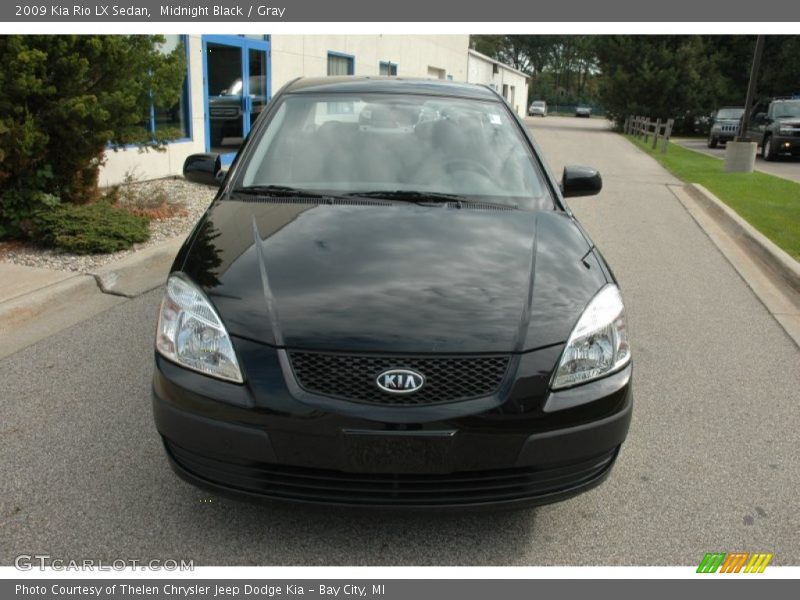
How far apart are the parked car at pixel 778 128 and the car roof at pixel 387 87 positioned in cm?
1834

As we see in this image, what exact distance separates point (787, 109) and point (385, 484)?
23.2m

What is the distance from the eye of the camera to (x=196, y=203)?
30.0 feet

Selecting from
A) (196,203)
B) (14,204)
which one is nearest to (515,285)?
(14,204)

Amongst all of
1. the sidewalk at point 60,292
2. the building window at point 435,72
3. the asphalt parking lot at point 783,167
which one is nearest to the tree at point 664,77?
the building window at point 435,72

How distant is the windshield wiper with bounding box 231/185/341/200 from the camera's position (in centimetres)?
351

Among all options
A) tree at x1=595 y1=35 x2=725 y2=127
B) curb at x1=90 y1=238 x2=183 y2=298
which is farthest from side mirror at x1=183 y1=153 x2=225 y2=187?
tree at x1=595 y1=35 x2=725 y2=127

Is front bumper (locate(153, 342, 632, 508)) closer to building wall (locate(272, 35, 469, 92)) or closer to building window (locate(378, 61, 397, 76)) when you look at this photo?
building wall (locate(272, 35, 469, 92))

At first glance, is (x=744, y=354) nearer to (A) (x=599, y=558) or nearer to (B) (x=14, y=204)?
(A) (x=599, y=558)

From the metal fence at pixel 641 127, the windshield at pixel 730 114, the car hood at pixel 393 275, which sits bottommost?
the metal fence at pixel 641 127

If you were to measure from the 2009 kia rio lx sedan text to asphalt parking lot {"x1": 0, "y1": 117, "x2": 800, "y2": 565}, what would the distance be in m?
0.22

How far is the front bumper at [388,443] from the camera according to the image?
89.9 inches

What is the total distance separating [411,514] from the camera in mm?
2385

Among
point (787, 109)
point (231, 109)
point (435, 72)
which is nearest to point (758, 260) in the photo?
point (231, 109)

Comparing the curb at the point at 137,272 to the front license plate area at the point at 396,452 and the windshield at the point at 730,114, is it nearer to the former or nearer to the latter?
the front license plate area at the point at 396,452
